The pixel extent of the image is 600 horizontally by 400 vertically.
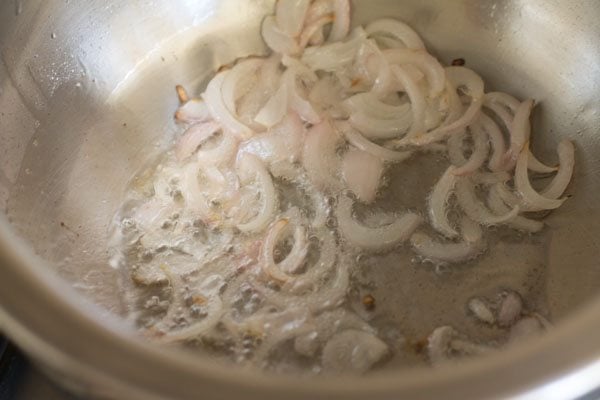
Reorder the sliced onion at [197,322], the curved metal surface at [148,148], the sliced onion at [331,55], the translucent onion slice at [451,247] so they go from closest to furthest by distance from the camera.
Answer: the curved metal surface at [148,148], the sliced onion at [197,322], the translucent onion slice at [451,247], the sliced onion at [331,55]

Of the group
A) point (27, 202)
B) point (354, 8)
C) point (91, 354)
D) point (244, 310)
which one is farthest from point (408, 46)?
point (91, 354)

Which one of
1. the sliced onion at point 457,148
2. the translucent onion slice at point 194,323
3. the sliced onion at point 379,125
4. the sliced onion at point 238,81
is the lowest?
the translucent onion slice at point 194,323

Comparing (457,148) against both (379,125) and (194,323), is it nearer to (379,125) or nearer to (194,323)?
(379,125)

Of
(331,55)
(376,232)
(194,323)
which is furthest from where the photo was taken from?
(331,55)

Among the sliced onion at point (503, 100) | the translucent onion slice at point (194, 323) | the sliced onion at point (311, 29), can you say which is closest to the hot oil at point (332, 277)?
the translucent onion slice at point (194, 323)

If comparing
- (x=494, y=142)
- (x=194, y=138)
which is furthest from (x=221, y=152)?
(x=494, y=142)

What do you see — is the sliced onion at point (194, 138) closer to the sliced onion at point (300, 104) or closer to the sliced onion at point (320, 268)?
the sliced onion at point (300, 104)
